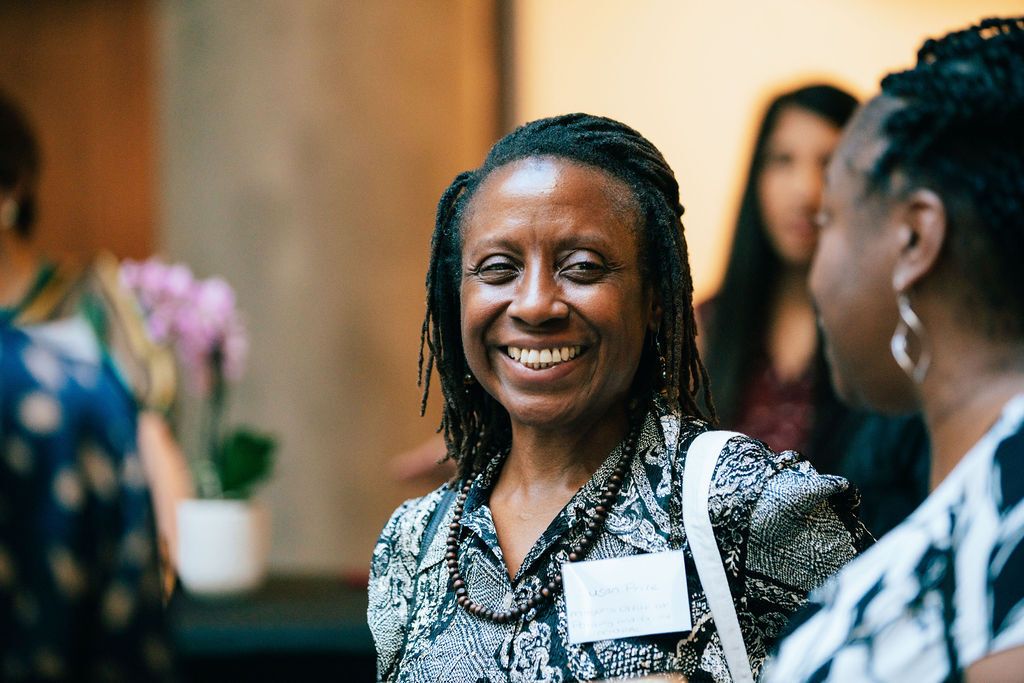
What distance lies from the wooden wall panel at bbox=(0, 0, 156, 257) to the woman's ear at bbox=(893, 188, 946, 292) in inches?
244

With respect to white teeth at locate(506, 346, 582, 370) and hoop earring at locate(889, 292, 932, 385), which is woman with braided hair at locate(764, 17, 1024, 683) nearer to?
hoop earring at locate(889, 292, 932, 385)

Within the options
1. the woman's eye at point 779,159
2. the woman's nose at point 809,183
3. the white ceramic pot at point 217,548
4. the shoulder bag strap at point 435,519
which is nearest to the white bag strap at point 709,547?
the shoulder bag strap at point 435,519

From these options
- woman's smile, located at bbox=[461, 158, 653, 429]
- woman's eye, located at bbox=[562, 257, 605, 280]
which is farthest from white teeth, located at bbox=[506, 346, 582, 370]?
woman's eye, located at bbox=[562, 257, 605, 280]

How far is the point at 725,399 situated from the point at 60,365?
9.16ft

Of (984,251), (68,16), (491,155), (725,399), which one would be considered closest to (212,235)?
(68,16)

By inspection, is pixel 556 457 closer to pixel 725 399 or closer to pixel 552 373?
pixel 552 373

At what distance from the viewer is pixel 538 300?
7.82 ft

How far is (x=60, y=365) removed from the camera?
153 centimetres

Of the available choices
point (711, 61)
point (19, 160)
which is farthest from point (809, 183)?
point (19, 160)

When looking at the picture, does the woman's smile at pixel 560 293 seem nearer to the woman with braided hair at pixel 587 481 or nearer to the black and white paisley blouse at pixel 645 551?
the woman with braided hair at pixel 587 481

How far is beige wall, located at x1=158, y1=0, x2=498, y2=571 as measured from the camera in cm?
601

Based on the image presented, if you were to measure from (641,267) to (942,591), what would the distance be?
1.06 metres

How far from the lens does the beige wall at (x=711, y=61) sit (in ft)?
17.5

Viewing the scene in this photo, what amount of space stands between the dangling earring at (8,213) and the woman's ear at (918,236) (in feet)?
6.65
